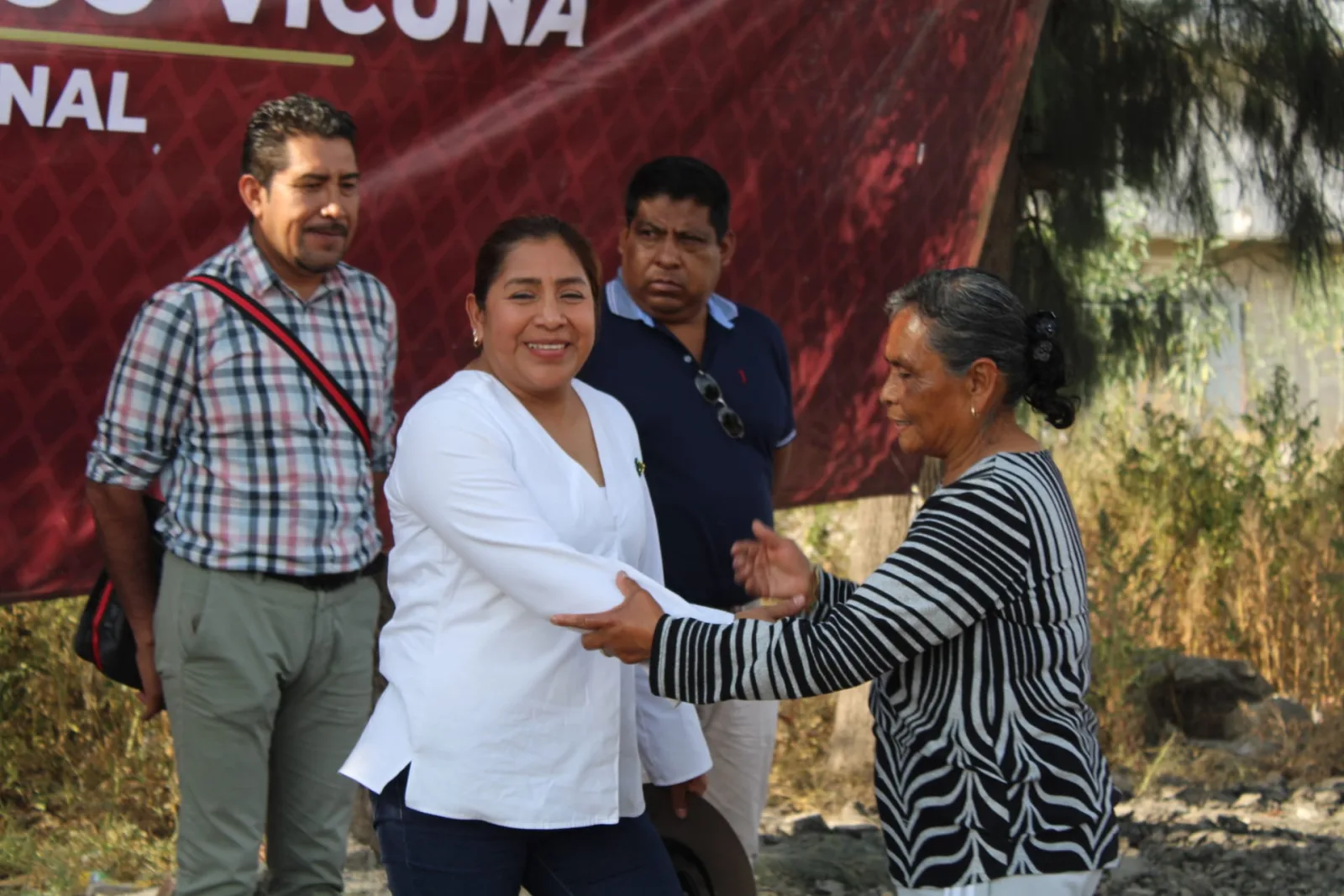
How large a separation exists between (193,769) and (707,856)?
108 centimetres

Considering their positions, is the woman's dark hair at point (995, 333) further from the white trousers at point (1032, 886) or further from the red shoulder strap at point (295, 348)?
the red shoulder strap at point (295, 348)

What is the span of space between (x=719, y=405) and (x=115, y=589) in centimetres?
131

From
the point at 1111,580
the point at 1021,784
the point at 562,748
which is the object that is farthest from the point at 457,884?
the point at 1111,580

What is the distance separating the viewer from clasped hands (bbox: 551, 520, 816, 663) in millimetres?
2379

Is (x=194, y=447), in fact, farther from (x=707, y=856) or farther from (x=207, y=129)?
(x=707, y=856)

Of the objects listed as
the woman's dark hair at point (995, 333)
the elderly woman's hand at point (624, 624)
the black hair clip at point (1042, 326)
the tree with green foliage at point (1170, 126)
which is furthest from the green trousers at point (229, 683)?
the tree with green foliage at point (1170, 126)

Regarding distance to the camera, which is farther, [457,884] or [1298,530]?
[1298,530]

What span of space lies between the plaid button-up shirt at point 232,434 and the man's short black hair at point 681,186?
767 millimetres

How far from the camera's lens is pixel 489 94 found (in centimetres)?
408

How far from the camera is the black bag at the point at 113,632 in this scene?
→ 342cm

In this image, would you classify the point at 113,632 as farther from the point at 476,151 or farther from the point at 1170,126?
the point at 1170,126

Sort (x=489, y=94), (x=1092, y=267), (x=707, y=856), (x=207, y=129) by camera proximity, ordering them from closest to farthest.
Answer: (x=707, y=856), (x=207, y=129), (x=489, y=94), (x=1092, y=267)

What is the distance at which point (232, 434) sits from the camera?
3.30 metres

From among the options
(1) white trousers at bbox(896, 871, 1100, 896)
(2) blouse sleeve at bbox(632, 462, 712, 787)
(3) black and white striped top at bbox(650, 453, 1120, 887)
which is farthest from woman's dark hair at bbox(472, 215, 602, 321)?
(1) white trousers at bbox(896, 871, 1100, 896)
